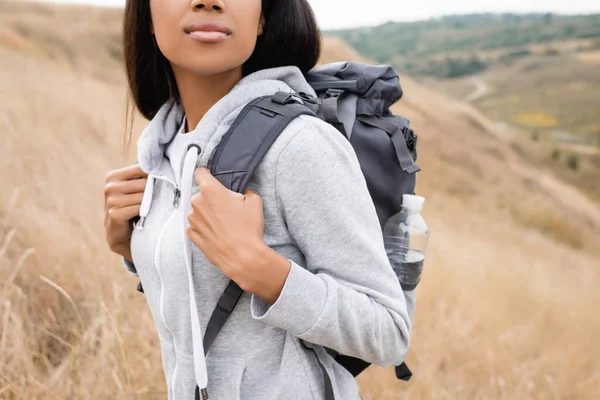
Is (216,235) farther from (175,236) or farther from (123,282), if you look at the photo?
(123,282)

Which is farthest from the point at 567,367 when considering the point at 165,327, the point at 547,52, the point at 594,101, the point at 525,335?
the point at 547,52

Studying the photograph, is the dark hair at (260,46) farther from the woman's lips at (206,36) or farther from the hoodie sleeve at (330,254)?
the hoodie sleeve at (330,254)

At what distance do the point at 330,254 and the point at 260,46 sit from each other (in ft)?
1.93

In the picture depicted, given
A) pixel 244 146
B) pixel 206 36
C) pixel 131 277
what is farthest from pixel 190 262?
pixel 131 277

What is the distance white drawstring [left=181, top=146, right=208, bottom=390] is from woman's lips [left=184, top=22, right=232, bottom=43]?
0.83 ft

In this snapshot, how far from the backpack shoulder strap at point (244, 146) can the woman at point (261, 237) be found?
0.08ft

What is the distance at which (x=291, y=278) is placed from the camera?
1.01m

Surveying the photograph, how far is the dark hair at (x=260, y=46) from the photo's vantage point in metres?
1.29

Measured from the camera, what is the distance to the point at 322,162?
3.39 feet

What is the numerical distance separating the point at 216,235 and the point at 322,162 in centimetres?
25

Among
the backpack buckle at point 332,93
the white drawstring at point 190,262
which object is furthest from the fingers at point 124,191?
the backpack buckle at point 332,93

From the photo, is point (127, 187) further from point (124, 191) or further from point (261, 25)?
point (261, 25)

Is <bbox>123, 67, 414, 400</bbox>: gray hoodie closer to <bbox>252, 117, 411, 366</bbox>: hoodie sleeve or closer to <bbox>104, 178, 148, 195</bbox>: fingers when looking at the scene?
<bbox>252, 117, 411, 366</bbox>: hoodie sleeve

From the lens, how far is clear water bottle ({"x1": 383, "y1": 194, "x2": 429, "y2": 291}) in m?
1.34
